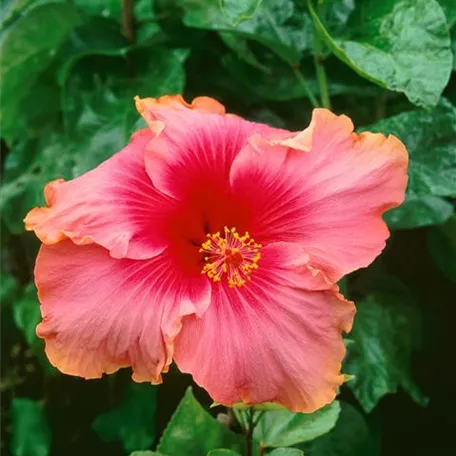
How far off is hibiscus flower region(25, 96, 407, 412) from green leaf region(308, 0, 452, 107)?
0.42 ft

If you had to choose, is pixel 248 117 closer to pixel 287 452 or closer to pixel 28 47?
pixel 28 47

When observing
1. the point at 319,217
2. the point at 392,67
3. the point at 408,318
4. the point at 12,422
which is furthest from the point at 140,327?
the point at 12,422

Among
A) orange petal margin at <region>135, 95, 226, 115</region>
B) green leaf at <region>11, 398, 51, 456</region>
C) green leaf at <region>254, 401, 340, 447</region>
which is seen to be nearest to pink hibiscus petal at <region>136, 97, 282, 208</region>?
orange petal margin at <region>135, 95, 226, 115</region>

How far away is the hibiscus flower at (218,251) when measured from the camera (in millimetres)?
638

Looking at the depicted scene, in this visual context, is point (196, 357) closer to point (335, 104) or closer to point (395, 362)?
point (395, 362)

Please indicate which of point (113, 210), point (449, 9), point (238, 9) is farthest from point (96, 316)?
point (449, 9)

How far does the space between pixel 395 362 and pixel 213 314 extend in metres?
0.42

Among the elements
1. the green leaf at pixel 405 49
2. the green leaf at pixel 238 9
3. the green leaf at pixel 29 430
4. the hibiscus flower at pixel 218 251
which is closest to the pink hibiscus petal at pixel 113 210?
the hibiscus flower at pixel 218 251

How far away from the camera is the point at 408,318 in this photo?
1.05 m

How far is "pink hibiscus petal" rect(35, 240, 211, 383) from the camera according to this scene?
25.3 inches

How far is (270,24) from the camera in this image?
96 cm

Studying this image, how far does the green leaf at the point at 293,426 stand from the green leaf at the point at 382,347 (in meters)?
0.18

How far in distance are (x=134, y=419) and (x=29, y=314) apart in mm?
196

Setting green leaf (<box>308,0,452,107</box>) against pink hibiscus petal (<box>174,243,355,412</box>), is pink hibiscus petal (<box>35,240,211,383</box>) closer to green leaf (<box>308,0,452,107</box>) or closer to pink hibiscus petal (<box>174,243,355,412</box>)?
pink hibiscus petal (<box>174,243,355,412</box>)
